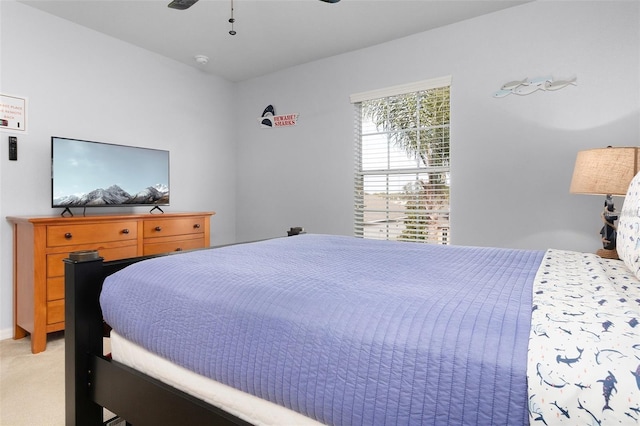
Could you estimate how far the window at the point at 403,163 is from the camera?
323 centimetres

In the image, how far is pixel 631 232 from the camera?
120 centimetres

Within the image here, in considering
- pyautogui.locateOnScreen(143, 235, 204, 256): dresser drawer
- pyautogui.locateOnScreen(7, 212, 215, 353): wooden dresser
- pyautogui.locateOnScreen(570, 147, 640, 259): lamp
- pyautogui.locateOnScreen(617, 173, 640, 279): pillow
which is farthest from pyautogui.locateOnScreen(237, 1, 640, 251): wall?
pyautogui.locateOnScreen(7, 212, 215, 353): wooden dresser

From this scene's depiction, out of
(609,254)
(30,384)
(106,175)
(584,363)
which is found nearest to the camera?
(584,363)

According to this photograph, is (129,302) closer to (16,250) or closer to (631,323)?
(631,323)

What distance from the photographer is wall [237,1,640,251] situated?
8.21 feet

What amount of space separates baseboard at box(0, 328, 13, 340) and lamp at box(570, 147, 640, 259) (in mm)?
3986

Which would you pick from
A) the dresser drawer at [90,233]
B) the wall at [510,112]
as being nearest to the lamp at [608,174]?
the wall at [510,112]

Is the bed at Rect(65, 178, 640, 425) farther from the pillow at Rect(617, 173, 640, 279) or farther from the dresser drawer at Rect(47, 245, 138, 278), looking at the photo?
the dresser drawer at Rect(47, 245, 138, 278)

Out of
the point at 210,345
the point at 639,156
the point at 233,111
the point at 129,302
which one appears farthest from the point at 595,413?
the point at 233,111

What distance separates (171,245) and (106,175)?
0.81 metres

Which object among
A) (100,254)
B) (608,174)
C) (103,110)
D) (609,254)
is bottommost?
(100,254)

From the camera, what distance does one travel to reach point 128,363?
1231mm

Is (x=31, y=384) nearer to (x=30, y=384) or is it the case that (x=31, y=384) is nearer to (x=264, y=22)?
(x=30, y=384)

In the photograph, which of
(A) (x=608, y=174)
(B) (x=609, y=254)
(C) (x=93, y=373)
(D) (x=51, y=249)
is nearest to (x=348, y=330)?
(C) (x=93, y=373)
